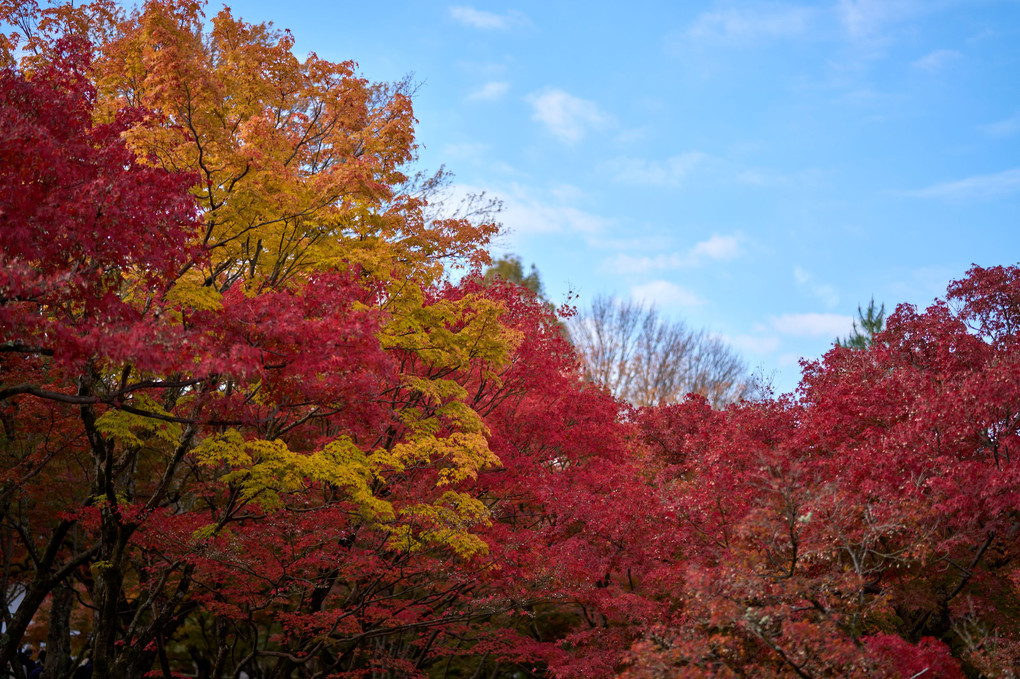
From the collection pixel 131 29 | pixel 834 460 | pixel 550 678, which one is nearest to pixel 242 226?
pixel 131 29

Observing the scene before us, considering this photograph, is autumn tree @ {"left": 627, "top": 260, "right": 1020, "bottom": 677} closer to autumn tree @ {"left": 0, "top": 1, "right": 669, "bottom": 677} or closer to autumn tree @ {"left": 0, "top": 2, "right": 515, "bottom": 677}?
autumn tree @ {"left": 0, "top": 1, "right": 669, "bottom": 677}

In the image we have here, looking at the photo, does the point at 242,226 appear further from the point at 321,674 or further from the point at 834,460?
the point at 834,460

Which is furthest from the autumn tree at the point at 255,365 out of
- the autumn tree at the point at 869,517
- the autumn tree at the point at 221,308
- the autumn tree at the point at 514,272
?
the autumn tree at the point at 514,272

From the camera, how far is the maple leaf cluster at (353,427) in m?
6.75

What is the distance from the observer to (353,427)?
31.0ft

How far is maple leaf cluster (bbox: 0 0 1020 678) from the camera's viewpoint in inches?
266

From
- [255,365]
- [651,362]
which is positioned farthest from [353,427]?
[651,362]

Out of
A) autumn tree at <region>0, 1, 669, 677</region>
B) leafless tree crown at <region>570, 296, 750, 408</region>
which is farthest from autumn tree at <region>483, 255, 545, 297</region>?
autumn tree at <region>0, 1, 669, 677</region>

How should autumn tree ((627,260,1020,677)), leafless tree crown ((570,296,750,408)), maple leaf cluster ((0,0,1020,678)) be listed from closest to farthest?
maple leaf cluster ((0,0,1020,678)) < autumn tree ((627,260,1020,677)) < leafless tree crown ((570,296,750,408))

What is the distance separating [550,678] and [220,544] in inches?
309

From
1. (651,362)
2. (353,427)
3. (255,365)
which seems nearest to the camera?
(255,365)

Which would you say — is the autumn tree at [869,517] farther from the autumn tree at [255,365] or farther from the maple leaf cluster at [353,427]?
the autumn tree at [255,365]

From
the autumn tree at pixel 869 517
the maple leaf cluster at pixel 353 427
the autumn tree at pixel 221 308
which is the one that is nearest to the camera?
the autumn tree at pixel 221 308

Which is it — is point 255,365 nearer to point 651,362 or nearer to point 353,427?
point 353,427
